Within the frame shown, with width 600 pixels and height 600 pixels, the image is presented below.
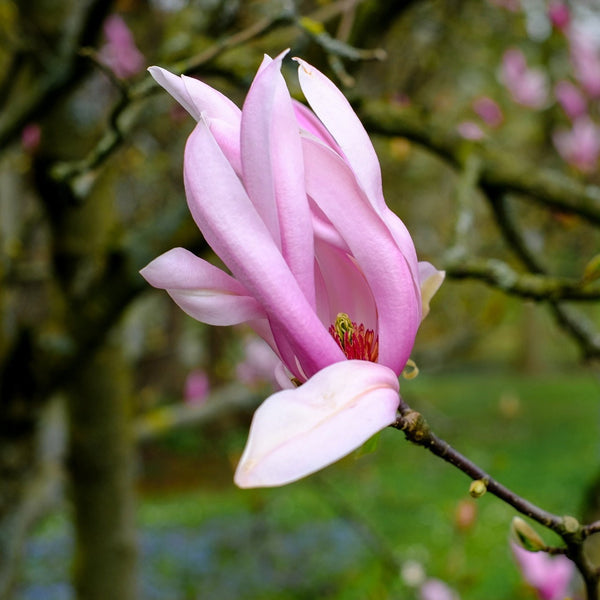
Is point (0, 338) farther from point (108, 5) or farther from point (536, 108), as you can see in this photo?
point (536, 108)

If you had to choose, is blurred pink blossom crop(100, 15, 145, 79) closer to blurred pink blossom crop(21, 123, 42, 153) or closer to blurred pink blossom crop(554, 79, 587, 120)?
blurred pink blossom crop(21, 123, 42, 153)

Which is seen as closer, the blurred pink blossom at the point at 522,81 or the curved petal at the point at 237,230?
the curved petal at the point at 237,230

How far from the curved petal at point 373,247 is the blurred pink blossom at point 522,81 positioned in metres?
4.63

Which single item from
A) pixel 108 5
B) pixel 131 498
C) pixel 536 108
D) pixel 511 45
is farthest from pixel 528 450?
pixel 108 5

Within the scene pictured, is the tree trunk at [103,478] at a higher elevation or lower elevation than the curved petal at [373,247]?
lower

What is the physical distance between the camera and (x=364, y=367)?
1.38 feet

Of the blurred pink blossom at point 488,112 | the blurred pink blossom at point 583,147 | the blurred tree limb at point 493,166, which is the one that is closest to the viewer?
the blurred tree limb at point 493,166

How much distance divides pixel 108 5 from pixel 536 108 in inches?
173

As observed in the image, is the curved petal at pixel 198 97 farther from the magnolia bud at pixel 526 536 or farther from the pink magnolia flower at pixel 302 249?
the magnolia bud at pixel 526 536

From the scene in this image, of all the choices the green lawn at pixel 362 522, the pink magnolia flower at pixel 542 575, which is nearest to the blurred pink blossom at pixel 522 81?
the green lawn at pixel 362 522

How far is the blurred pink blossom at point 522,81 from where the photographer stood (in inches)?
186

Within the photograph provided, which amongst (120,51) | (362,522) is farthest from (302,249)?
(120,51)

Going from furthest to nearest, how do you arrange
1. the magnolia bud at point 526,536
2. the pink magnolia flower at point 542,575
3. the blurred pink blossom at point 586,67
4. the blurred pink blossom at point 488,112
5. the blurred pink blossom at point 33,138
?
the blurred pink blossom at point 488,112 < the blurred pink blossom at point 586,67 < the blurred pink blossom at point 33,138 < the pink magnolia flower at point 542,575 < the magnolia bud at point 526,536

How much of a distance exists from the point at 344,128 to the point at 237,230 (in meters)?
0.09
